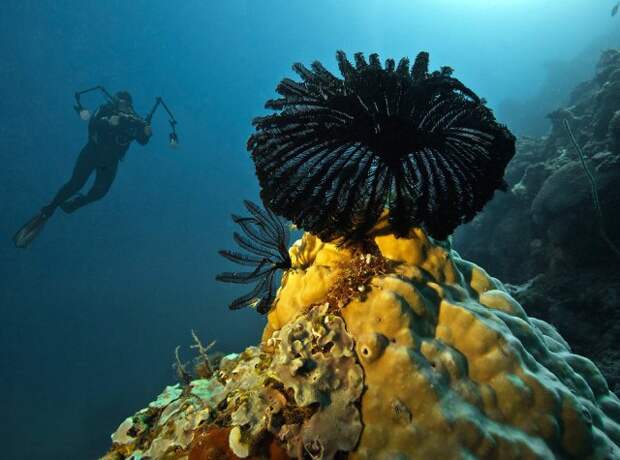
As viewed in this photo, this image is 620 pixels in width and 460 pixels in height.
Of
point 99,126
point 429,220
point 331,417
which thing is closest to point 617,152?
point 429,220

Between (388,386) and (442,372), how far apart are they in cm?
42

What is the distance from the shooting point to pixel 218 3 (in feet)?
A: 465

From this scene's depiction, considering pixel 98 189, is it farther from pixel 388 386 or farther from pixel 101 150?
pixel 388 386

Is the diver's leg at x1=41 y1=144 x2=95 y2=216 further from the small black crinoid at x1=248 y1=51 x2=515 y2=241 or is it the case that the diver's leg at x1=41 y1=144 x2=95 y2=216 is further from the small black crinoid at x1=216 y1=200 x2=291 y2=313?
the small black crinoid at x1=248 y1=51 x2=515 y2=241

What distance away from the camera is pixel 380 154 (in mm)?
2674

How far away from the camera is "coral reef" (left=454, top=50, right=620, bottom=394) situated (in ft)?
26.6

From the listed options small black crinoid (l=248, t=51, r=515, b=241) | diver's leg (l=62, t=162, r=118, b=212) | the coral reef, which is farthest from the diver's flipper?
the coral reef

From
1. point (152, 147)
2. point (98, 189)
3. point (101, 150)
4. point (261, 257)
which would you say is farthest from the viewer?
point (152, 147)

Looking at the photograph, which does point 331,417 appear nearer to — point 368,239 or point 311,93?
point 368,239

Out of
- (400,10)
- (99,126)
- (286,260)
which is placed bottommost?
(286,260)

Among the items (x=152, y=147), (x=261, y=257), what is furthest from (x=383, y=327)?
(x=152, y=147)

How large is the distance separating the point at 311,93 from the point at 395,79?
68 centimetres

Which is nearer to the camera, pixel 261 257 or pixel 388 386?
pixel 388 386

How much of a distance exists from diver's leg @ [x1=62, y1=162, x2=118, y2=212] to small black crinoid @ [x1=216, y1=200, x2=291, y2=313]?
69.5 feet
